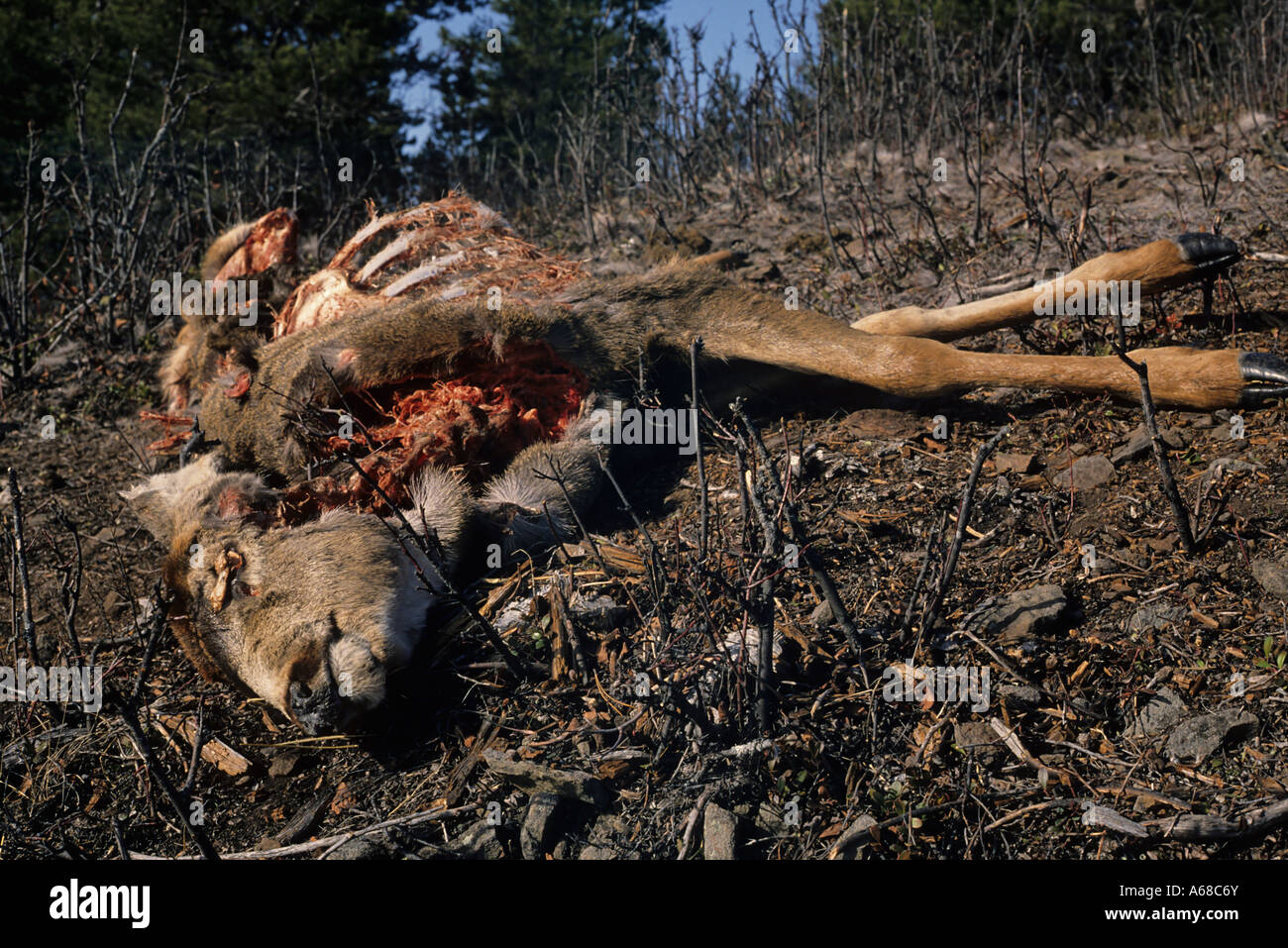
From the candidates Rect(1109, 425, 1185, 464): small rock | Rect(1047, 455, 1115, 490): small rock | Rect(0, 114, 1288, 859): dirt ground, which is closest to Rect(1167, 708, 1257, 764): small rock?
Rect(0, 114, 1288, 859): dirt ground

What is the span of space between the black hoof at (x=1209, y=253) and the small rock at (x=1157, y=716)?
2.15m

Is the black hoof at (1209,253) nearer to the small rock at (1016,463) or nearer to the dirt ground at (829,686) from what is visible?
the dirt ground at (829,686)

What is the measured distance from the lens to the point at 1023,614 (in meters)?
2.90

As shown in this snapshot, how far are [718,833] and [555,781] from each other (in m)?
0.53

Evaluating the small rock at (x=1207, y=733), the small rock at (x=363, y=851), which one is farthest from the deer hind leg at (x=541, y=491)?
the small rock at (x=1207, y=733)

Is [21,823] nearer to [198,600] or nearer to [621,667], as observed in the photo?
[198,600]

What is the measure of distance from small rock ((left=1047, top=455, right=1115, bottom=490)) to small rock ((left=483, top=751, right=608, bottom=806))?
205 cm

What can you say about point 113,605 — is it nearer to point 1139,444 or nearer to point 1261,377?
point 1139,444

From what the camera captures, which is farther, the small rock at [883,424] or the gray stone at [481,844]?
the small rock at [883,424]

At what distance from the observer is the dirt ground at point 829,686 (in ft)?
8.14

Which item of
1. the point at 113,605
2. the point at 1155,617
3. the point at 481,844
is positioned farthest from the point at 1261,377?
the point at 113,605

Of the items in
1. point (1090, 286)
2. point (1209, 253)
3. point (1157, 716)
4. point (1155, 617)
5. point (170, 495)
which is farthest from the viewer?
point (1090, 286)

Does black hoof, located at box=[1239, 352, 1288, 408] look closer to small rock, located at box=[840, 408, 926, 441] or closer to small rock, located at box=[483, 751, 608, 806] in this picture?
small rock, located at box=[840, 408, 926, 441]

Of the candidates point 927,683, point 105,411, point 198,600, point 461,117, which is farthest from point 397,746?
point 461,117
